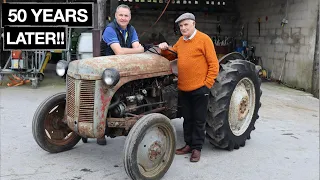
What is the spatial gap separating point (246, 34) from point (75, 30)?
5626 millimetres

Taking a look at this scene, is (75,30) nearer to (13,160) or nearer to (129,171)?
(13,160)

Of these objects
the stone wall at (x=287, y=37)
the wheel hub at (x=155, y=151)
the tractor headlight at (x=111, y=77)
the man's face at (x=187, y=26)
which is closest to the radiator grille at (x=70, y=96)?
the tractor headlight at (x=111, y=77)

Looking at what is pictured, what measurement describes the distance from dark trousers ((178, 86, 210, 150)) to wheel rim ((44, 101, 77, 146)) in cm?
135

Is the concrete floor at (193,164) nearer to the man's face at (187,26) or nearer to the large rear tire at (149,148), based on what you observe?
the large rear tire at (149,148)

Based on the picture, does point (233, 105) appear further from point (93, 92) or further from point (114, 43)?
point (93, 92)

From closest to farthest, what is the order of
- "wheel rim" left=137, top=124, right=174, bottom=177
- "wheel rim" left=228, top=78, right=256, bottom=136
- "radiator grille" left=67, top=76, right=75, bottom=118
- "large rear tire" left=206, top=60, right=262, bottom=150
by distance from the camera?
"wheel rim" left=137, top=124, right=174, bottom=177 → "radiator grille" left=67, top=76, right=75, bottom=118 → "large rear tire" left=206, top=60, right=262, bottom=150 → "wheel rim" left=228, top=78, right=256, bottom=136

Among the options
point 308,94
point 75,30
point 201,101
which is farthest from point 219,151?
point 75,30

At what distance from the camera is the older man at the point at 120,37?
3957 millimetres

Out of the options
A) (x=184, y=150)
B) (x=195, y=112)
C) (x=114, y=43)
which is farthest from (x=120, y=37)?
(x=184, y=150)

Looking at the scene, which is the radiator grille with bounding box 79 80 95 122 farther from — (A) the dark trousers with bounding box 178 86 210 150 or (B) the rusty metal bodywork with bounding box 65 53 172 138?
(A) the dark trousers with bounding box 178 86 210 150

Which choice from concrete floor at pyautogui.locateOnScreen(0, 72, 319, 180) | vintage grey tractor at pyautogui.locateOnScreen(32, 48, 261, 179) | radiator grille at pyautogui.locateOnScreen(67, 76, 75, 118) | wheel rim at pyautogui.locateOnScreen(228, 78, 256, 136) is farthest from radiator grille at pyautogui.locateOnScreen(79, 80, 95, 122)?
wheel rim at pyautogui.locateOnScreen(228, 78, 256, 136)

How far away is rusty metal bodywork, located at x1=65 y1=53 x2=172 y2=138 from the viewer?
338 cm

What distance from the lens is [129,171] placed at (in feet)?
10.4

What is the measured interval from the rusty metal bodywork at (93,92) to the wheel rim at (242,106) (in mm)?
1380
